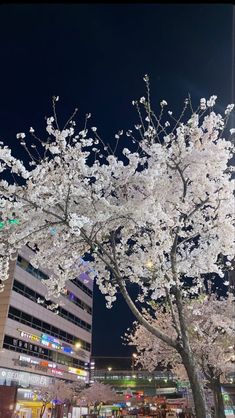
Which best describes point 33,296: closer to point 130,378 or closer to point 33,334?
point 33,334

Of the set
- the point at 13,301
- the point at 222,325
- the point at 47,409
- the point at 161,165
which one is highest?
the point at 13,301

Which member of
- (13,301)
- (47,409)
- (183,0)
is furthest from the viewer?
(47,409)

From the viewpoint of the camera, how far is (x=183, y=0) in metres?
4.23

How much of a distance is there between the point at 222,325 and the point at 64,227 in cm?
1249

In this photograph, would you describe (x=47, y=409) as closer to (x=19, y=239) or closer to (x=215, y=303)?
(x=215, y=303)

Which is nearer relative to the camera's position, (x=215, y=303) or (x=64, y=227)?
(x=64, y=227)

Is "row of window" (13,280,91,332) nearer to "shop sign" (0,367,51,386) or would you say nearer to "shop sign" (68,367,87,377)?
"shop sign" (68,367,87,377)

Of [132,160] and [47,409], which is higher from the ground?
[132,160]

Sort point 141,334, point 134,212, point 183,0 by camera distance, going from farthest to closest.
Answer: point 141,334, point 134,212, point 183,0

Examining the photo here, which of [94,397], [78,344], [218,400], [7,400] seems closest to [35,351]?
[7,400]

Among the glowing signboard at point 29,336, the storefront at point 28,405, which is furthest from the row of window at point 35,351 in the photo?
the storefront at point 28,405

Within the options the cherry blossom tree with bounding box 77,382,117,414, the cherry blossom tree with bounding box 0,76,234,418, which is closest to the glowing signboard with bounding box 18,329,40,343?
the cherry blossom tree with bounding box 77,382,117,414

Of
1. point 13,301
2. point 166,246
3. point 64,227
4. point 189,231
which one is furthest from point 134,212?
point 13,301

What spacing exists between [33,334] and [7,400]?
353 inches
